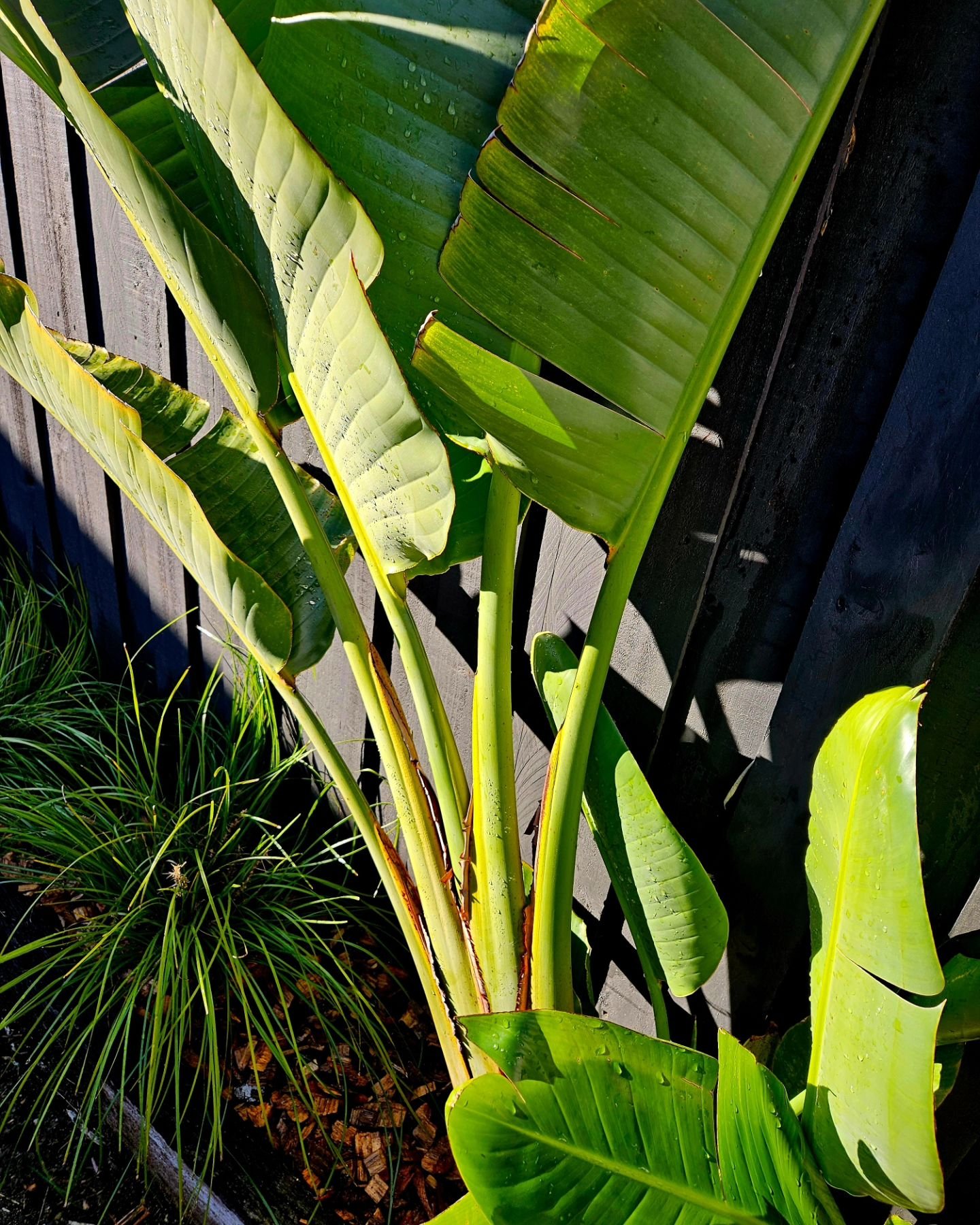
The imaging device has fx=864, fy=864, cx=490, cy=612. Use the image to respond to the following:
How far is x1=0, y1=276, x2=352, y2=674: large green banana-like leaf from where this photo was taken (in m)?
0.94

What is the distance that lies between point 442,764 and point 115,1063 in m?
1.00

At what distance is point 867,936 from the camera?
0.74 m

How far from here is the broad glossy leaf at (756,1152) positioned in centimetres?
76

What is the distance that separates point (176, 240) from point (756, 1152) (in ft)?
3.12

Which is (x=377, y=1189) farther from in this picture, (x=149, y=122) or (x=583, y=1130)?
Result: (x=149, y=122)

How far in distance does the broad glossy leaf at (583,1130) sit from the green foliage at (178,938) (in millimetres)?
825

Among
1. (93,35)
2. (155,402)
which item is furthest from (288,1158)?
(93,35)

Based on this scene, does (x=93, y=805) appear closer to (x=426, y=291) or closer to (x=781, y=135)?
(x=426, y=291)

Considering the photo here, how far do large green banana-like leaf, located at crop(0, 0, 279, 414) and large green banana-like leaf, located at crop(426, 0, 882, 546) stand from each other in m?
0.23

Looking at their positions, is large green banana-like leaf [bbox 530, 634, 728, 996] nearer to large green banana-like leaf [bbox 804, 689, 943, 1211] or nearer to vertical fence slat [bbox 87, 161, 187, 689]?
large green banana-like leaf [bbox 804, 689, 943, 1211]

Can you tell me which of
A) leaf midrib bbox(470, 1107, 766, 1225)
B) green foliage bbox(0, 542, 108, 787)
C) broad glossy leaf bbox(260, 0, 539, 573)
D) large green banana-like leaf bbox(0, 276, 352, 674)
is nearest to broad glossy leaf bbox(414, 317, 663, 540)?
broad glossy leaf bbox(260, 0, 539, 573)

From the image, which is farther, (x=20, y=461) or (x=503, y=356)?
(x=20, y=461)

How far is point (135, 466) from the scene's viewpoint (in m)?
0.96

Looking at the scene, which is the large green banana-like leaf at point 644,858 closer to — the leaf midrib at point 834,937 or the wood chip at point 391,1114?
the leaf midrib at point 834,937
